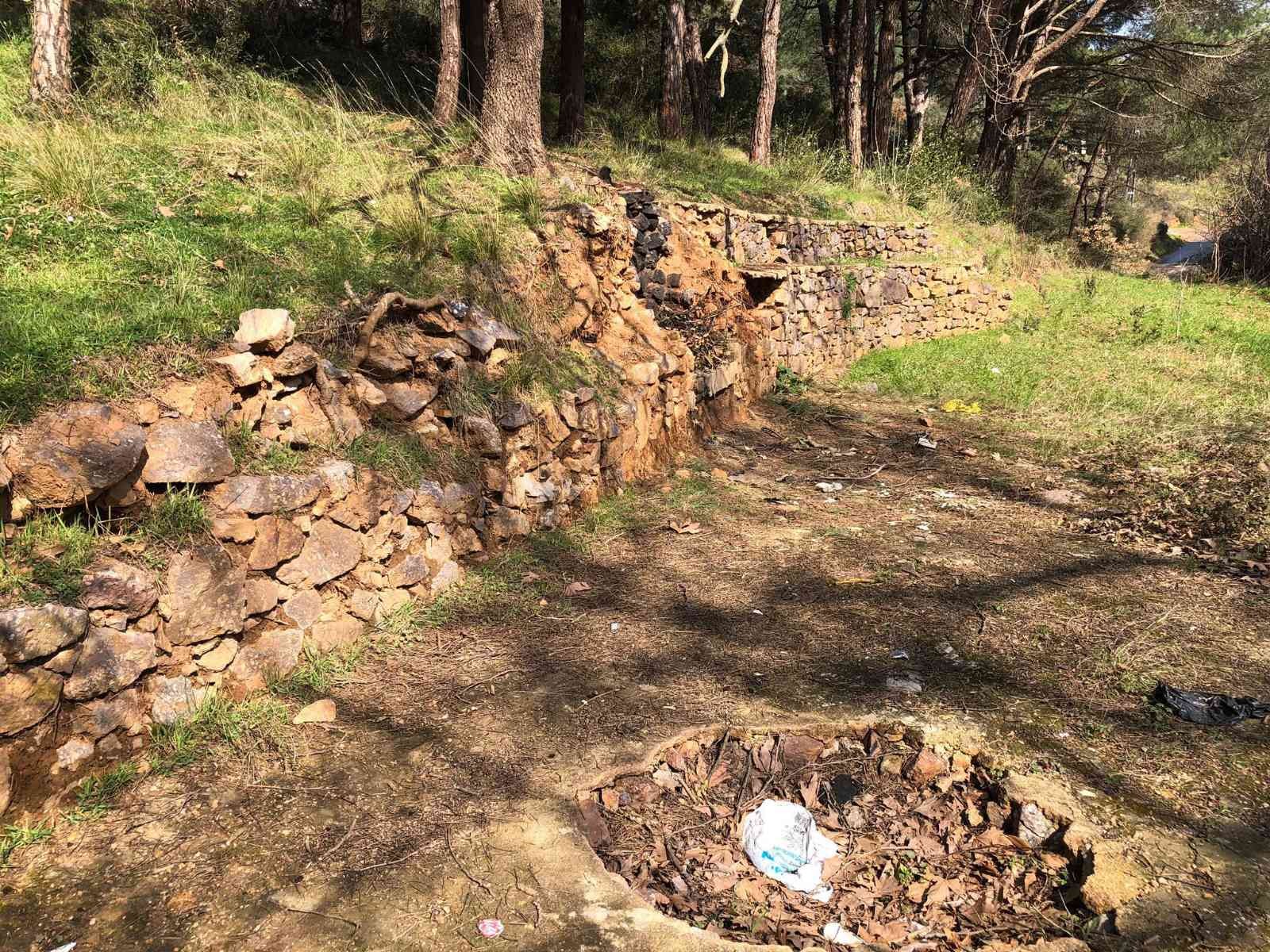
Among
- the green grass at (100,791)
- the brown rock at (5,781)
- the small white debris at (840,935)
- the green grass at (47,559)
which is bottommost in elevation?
the small white debris at (840,935)

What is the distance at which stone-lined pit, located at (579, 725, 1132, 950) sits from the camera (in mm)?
2766

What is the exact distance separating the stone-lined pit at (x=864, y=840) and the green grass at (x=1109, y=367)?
5.41m

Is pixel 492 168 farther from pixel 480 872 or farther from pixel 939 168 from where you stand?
pixel 939 168

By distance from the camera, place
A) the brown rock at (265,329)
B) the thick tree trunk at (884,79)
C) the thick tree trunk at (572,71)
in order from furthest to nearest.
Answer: the thick tree trunk at (884,79)
the thick tree trunk at (572,71)
the brown rock at (265,329)

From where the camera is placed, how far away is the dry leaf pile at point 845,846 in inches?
109

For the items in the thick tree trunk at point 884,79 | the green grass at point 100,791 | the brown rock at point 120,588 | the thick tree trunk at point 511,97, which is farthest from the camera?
the thick tree trunk at point 884,79

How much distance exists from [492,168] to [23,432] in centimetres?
509

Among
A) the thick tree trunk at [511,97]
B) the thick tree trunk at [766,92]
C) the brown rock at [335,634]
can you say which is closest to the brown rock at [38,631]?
the brown rock at [335,634]

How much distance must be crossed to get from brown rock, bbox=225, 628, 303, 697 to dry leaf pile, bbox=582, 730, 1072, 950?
1639 mm

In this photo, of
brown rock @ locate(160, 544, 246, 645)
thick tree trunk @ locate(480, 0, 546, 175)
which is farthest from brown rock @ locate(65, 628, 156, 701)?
thick tree trunk @ locate(480, 0, 546, 175)

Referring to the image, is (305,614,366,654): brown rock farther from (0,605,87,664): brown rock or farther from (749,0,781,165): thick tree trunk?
(749,0,781,165): thick tree trunk

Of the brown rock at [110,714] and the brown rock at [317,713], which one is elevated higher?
the brown rock at [110,714]

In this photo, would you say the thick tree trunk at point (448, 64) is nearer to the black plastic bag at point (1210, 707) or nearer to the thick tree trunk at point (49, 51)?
the thick tree trunk at point (49, 51)

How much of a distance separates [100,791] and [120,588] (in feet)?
2.50
